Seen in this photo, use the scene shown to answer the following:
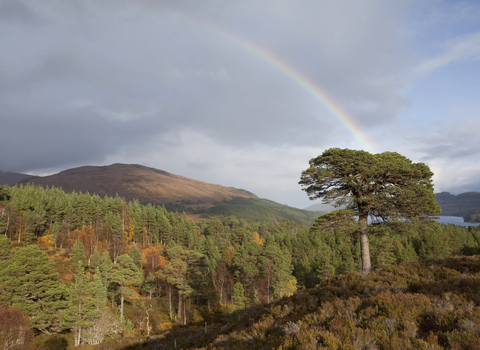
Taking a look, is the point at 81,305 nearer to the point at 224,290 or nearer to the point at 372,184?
the point at 372,184

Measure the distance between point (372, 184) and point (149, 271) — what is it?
54981 mm

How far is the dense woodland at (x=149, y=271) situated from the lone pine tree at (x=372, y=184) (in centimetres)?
107

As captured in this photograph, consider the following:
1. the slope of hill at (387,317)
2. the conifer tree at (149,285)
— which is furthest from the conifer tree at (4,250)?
the slope of hill at (387,317)

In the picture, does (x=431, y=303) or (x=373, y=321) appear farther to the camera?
(x=431, y=303)

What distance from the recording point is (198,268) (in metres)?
43.3

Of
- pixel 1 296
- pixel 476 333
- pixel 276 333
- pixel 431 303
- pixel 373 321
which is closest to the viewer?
pixel 476 333

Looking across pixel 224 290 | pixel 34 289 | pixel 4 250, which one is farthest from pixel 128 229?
pixel 34 289

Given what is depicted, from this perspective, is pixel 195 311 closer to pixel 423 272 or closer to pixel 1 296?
pixel 1 296

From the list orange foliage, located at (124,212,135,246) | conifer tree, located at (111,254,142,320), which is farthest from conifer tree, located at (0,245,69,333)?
orange foliage, located at (124,212,135,246)

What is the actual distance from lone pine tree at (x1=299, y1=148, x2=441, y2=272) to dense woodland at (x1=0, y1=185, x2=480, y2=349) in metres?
1.07

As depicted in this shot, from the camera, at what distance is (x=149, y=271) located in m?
55.4

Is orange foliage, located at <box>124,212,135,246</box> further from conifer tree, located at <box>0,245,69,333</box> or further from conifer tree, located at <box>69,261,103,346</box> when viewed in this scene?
conifer tree, located at <box>0,245,69,333</box>

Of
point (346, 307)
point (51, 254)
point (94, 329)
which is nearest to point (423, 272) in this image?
point (346, 307)

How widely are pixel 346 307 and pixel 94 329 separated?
3279 cm
